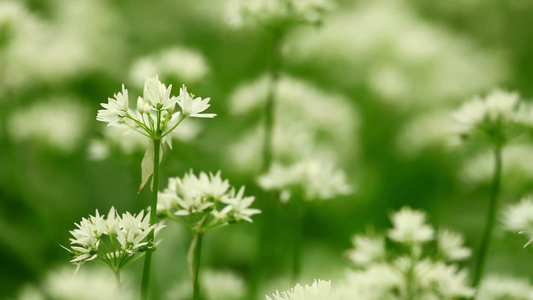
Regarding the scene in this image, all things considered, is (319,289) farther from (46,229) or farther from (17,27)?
(17,27)

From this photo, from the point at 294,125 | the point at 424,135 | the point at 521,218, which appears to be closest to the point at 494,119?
the point at 521,218

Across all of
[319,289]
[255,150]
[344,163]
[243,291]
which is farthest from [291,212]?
[319,289]

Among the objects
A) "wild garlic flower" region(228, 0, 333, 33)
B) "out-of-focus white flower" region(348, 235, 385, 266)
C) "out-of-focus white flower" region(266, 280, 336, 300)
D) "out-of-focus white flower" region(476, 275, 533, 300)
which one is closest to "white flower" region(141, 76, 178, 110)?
"out-of-focus white flower" region(266, 280, 336, 300)

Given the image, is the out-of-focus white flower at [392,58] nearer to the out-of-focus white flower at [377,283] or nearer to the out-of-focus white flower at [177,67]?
the out-of-focus white flower at [177,67]

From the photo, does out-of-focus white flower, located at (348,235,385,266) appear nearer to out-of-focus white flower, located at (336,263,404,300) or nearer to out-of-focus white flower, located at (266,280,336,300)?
out-of-focus white flower, located at (336,263,404,300)

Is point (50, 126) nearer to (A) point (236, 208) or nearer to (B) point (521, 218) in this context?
(A) point (236, 208)

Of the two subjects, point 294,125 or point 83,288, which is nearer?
point 83,288
